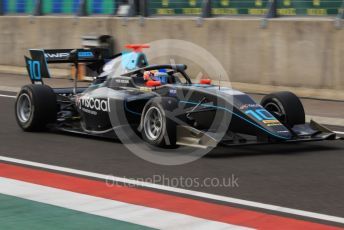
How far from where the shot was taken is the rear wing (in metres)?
11.1

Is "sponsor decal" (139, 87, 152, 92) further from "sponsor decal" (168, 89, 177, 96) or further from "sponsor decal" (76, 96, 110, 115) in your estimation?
"sponsor decal" (76, 96, 110, 115)

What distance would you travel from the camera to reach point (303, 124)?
31.1 ft

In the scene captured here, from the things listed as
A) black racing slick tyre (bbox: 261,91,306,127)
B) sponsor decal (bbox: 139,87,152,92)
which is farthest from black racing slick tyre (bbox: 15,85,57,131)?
black racing slick tyre (bbox: 261,91,306,127)

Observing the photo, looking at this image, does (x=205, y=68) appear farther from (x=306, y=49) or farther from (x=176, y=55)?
(x=306, y=49)

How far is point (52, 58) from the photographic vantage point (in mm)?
11180

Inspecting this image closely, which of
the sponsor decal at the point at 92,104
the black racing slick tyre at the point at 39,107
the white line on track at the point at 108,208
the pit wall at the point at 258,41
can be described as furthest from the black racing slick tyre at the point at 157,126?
the pit wall at the point at 258,41

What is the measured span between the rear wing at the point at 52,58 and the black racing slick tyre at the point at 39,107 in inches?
22.1

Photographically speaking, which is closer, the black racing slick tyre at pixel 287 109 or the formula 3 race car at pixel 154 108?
the formula 3 race car at pixel 154 108

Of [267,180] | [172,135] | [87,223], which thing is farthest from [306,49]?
[87,223]

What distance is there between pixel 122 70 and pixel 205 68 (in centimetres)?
717

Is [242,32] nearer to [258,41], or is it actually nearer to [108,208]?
[258,41]

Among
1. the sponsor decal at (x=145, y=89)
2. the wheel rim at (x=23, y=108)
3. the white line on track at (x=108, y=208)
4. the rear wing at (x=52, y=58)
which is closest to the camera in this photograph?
the white line on track at (x=108, y=208)

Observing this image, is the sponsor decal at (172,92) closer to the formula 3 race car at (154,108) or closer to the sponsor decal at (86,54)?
the formula 3 race car at (154,108)

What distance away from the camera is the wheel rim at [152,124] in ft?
29.6
